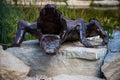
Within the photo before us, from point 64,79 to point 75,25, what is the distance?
0.78 m

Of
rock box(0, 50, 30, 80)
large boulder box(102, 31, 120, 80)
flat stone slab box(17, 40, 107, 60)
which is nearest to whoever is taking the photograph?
rock box(0, 50, 30, 80)

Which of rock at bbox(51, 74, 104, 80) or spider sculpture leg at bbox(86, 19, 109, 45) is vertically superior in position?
spider sculpture leg at bbox(86, 19, 109, 45)

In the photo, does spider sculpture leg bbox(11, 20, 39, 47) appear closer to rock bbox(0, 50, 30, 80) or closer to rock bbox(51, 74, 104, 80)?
rock bbox(0, 50, 30, 80)

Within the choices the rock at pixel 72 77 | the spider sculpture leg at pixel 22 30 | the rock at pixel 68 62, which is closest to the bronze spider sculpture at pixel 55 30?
the spider sculpture leg at pixel 22 30

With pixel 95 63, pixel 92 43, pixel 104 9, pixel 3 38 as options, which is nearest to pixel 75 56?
pixel 95 63

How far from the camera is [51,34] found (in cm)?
482

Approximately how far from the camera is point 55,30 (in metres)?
4.86

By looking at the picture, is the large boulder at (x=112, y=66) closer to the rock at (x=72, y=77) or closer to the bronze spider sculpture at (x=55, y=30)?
the rock at (x=72, y=77)

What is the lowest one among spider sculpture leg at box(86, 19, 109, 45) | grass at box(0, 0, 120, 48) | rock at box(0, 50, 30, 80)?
grass at box(0, 0, 120, 48)

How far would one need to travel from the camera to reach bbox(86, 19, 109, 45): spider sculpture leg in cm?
520

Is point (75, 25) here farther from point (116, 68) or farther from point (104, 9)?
point (104, 9)

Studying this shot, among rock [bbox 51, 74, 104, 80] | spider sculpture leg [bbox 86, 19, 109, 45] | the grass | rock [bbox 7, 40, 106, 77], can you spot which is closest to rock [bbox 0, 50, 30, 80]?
rock [bbox 7, 40, 106, 77]

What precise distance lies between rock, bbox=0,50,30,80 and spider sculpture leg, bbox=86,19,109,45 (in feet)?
3.41

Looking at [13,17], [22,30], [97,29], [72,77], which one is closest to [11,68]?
[72,77]
